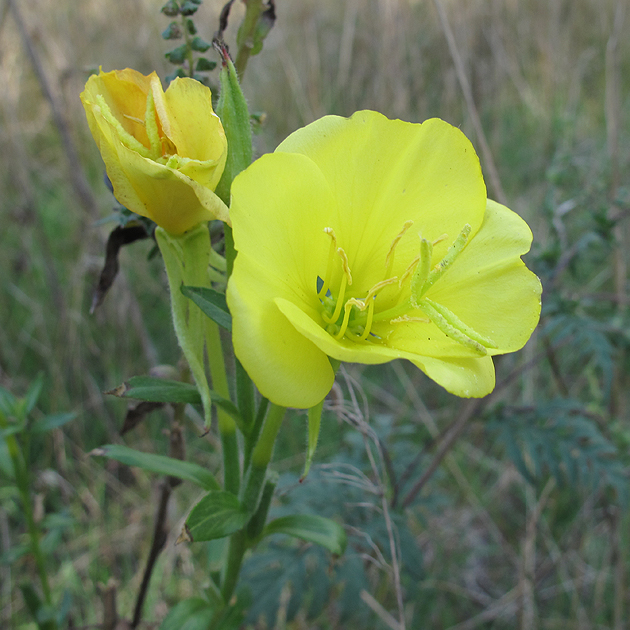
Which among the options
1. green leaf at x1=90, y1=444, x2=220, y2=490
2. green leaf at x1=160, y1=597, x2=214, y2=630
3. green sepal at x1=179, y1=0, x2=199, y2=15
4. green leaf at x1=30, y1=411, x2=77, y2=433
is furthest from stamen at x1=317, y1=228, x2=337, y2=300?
green leaf at x1=30, y1=411, x2=77, y2=433

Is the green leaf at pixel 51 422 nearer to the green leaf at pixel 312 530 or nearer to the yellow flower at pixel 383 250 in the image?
the green leaf at pixel 312 530

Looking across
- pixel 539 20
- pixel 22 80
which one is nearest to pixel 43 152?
pixel 22 80

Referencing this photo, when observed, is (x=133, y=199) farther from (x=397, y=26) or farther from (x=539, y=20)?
(x=539, y=20)

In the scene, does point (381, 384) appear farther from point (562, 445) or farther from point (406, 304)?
point (406, 304)

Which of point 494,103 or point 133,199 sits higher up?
point 133,199

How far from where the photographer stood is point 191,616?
1173 mm

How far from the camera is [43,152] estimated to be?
13.7 feet

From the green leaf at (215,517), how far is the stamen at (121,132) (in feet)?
1.96

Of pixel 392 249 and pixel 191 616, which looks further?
pixel 191 616

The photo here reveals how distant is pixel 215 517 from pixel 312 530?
0.28 meters

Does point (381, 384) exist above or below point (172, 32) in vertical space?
below

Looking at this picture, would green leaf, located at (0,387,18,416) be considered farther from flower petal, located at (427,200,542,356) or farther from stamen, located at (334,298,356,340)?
flower petal, located at (427,200,542,356)

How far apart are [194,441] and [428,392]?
1.41 meters

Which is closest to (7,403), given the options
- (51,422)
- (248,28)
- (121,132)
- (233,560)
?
(51,422)
